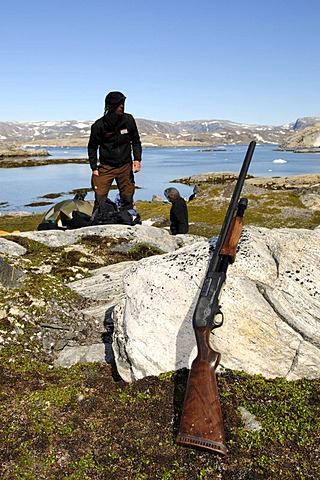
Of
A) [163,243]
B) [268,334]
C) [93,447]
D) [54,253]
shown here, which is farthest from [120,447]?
[163,243]

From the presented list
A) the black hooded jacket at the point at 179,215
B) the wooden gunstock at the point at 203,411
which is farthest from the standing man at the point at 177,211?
the wooden gunstock at the point at 203,411

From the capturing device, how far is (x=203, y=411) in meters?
5.45

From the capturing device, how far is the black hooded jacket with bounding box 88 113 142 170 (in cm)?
1513

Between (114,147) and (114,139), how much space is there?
13.8 inches

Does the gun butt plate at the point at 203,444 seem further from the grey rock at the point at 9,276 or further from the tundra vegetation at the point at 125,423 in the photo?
the grey rock at the point at 9,276

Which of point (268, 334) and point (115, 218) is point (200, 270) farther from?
point (115, 218)

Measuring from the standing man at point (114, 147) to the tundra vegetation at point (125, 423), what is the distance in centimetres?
792

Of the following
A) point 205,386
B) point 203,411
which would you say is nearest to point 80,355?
point 205,386

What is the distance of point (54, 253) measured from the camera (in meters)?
13.7

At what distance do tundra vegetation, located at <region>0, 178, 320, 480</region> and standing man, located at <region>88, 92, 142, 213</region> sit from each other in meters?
7.92

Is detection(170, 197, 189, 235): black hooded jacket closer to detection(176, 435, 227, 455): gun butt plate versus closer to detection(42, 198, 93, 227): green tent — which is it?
detection(42, 198, 93, 227): green tent

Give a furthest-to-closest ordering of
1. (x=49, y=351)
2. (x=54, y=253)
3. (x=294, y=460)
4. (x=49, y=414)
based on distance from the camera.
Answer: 1. (x=54, y=253)
2. (x=49, y=351)
3. (x=49, y=414)
4. (x=294, y=460)

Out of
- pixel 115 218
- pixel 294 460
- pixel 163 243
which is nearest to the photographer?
pixel 294 460

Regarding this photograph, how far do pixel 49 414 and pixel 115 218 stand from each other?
11662 millimetres
